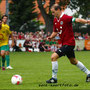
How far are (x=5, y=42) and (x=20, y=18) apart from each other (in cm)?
3833

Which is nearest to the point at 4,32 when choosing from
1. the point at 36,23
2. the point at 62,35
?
the point at 62,35

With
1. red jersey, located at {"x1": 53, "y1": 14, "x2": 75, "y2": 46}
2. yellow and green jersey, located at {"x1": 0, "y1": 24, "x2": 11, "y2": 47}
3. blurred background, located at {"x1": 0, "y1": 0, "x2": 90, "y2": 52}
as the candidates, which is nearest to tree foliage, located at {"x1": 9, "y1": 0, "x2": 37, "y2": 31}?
blurred background, located at {"x1": 0, "y1": 0, "x2": 90, "y2": 52}

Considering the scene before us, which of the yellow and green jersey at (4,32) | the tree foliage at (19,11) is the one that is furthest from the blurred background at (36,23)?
the yellow and green jersey at (4,32)

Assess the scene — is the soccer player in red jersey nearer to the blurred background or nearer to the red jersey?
the red jersey

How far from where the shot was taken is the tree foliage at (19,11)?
52812mm

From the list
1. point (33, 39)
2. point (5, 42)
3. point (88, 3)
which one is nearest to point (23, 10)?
point (88, 3)

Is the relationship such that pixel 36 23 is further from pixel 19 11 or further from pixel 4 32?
pixel 4 32

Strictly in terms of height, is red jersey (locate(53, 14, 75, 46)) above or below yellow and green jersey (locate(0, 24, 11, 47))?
above

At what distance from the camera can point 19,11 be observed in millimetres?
53562

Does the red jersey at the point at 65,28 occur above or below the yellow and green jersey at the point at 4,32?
above

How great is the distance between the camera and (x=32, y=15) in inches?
2132

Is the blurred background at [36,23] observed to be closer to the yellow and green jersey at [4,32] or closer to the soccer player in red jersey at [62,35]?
the yellow and green jersey at [4,32]

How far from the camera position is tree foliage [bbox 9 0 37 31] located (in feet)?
173

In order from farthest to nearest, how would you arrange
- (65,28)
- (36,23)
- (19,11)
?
(36,23)
(19,11)
(65,28)
